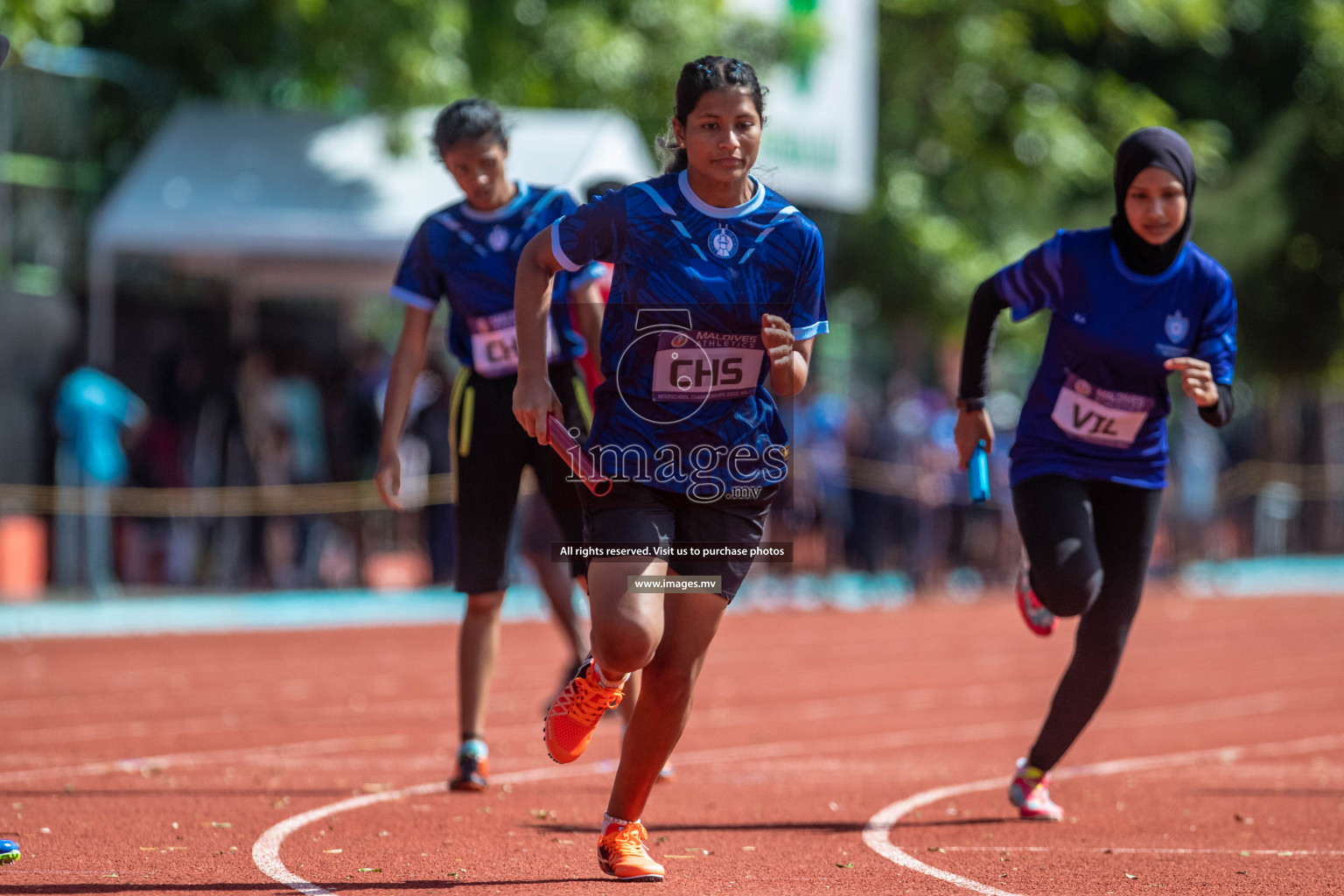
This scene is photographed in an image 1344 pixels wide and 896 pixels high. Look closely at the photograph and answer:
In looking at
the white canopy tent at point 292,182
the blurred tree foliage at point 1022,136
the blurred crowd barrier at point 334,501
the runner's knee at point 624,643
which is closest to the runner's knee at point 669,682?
the runner's knee at point 624,643

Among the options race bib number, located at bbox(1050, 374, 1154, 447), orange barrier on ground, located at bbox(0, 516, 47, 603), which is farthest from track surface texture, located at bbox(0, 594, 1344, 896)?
orange barrier on ground, located at bbox(0, 516, 47, 603)

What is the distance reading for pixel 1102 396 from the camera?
→ 238 inches

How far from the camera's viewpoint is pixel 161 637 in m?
14.1

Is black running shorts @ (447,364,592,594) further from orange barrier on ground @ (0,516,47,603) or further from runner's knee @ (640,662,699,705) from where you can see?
orange barrier on ground @ (0,516,47,603)

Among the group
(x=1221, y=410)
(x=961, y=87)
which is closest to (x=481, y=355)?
(x=1221, y=410)

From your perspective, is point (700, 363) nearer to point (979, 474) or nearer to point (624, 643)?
point (624, 643)

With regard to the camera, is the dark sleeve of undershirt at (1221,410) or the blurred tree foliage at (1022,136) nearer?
the dark sleeve of undershirt at (1221,410)

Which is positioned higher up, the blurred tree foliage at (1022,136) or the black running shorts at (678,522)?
the blurred tree foliage at (1022,136)

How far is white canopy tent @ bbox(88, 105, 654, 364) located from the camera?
16.2 metres

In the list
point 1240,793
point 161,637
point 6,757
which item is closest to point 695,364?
point 1240,793

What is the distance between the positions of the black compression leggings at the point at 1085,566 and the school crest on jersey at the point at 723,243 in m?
1.76

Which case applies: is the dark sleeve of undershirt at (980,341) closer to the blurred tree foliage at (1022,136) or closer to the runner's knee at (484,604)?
the runner's knee at (484,604)

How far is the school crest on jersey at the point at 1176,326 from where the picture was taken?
19.6 feet

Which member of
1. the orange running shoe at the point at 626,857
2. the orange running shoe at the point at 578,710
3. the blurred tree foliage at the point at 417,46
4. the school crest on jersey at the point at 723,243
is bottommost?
the orange running shoe at the point at 626,857
